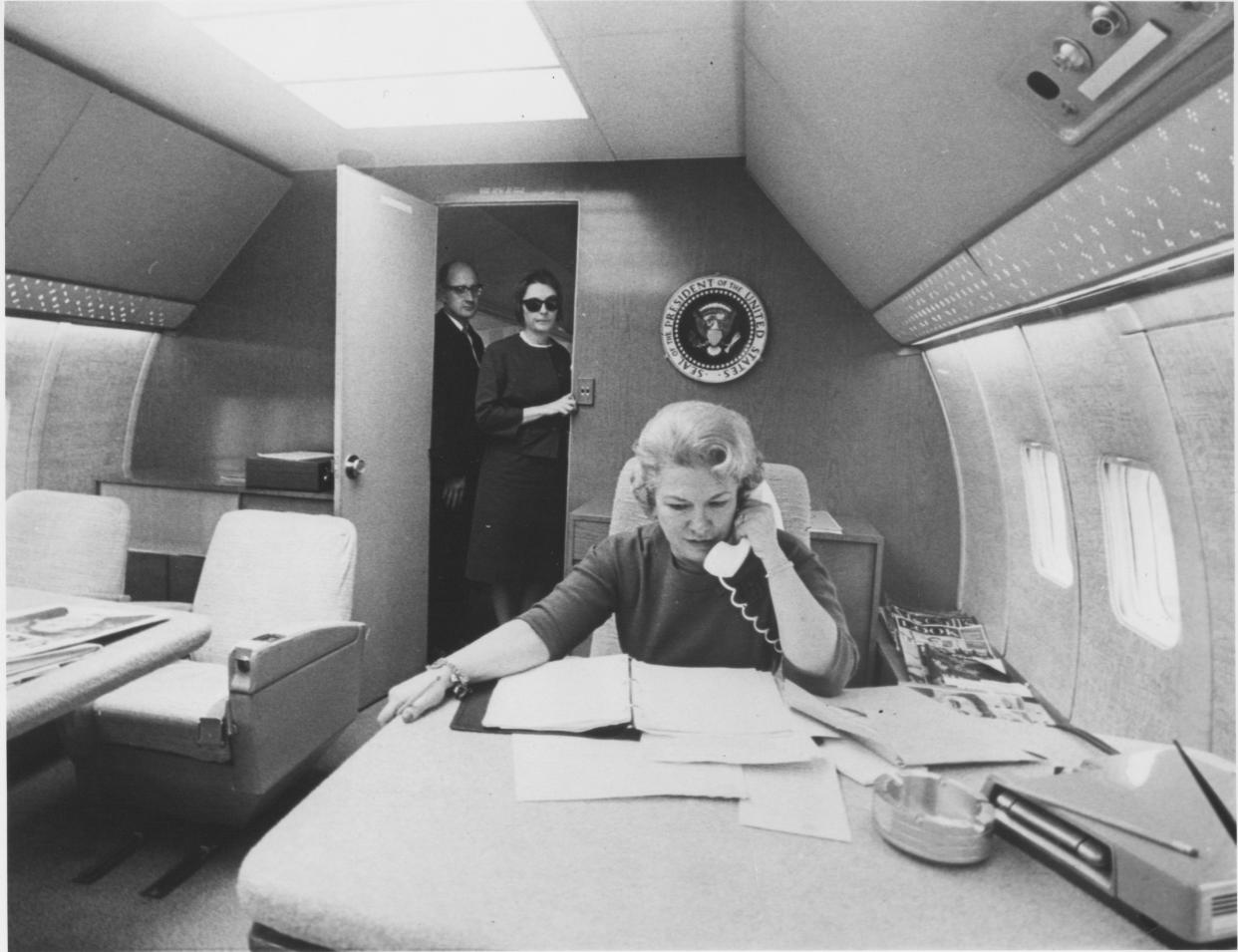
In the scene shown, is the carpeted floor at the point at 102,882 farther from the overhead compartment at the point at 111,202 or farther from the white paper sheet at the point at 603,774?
the overhead compartment at the point at 111,202

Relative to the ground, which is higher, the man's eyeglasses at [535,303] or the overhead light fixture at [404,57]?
the overhead light fixture at [404,57]

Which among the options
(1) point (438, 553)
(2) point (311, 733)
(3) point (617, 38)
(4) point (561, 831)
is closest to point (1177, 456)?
(4) point (561, 831)

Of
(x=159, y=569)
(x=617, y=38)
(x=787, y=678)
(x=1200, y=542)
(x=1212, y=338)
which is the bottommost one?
(x=159, y=569)

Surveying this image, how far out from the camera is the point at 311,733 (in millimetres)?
2635

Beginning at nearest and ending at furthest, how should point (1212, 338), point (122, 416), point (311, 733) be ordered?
point (1212, 338)
point (311, 733)
point (122, 416)

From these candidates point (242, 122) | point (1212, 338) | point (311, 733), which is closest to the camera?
point (1212, 338)

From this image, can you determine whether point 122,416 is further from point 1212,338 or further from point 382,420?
point 1212,338

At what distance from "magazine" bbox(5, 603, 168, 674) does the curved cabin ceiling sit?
1.95m

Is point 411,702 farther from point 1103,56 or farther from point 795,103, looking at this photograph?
point 795,103

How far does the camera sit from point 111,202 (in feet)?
12.0

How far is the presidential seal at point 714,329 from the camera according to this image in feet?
13.0

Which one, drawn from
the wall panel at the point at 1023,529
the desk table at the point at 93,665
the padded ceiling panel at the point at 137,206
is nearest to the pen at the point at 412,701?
the desk table at the point at 93,665

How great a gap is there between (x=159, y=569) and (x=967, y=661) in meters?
3.75

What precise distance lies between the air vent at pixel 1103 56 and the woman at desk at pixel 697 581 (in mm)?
868
